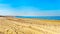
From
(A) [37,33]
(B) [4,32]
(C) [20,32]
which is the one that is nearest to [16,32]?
(C) [20,32]

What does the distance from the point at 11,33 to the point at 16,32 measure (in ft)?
0.96

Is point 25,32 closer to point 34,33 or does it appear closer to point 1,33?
point 34,33

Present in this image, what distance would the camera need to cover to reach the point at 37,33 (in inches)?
238

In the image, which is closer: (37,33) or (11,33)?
(11,33)

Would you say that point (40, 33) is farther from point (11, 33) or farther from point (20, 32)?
point (11, 33)

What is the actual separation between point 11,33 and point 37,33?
1.47 meters

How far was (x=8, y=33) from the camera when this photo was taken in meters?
5.65

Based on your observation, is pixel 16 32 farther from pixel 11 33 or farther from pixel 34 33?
pixel 34 33

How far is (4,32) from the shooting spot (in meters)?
5.78

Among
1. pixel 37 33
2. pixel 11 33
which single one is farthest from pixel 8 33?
pixel 37 33

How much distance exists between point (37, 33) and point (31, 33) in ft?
1.26

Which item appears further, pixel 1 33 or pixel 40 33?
pixel 40 33

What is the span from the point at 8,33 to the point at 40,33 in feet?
5.98

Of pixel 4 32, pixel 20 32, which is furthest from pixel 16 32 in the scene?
pixel 4 32
